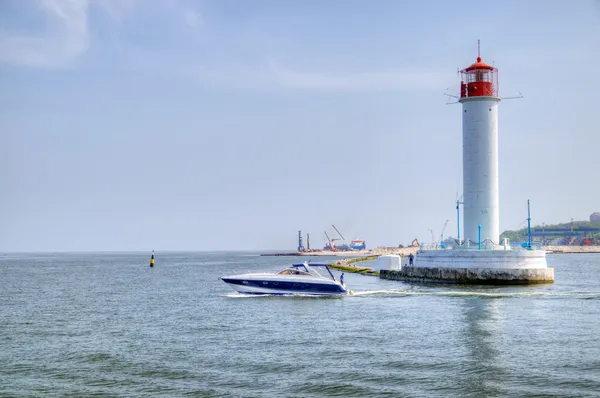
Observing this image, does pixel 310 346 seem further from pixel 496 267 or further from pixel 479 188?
pixel 479 188

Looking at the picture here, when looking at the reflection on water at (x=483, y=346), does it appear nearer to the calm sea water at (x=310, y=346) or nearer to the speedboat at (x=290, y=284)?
the calm sea water at (x=310, y=346)

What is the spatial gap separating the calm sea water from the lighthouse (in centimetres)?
991

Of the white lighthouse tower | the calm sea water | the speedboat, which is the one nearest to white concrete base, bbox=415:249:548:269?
the white lighthouse tower

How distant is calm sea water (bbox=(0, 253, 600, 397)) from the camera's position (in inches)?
1013

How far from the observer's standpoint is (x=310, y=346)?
34.1m

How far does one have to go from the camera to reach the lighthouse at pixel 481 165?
65625 millimetres

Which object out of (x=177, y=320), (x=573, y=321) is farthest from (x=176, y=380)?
(x=573, y=321)

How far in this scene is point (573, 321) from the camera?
41219 millimetres

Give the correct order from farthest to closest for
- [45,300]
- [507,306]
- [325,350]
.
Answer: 1. [45,300]
2. [507,306]
3. [325,350]

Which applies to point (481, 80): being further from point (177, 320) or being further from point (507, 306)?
point (177, 320)

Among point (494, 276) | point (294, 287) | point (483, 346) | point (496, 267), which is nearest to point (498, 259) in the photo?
point (496, 267)

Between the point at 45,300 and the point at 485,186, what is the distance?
4218 cm

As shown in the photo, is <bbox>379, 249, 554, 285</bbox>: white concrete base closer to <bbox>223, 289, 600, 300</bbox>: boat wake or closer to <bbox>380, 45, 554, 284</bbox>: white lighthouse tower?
<bbox>380, 45, 554, 284</bbox>: white lighthouse tower

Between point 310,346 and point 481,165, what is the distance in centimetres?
3740
